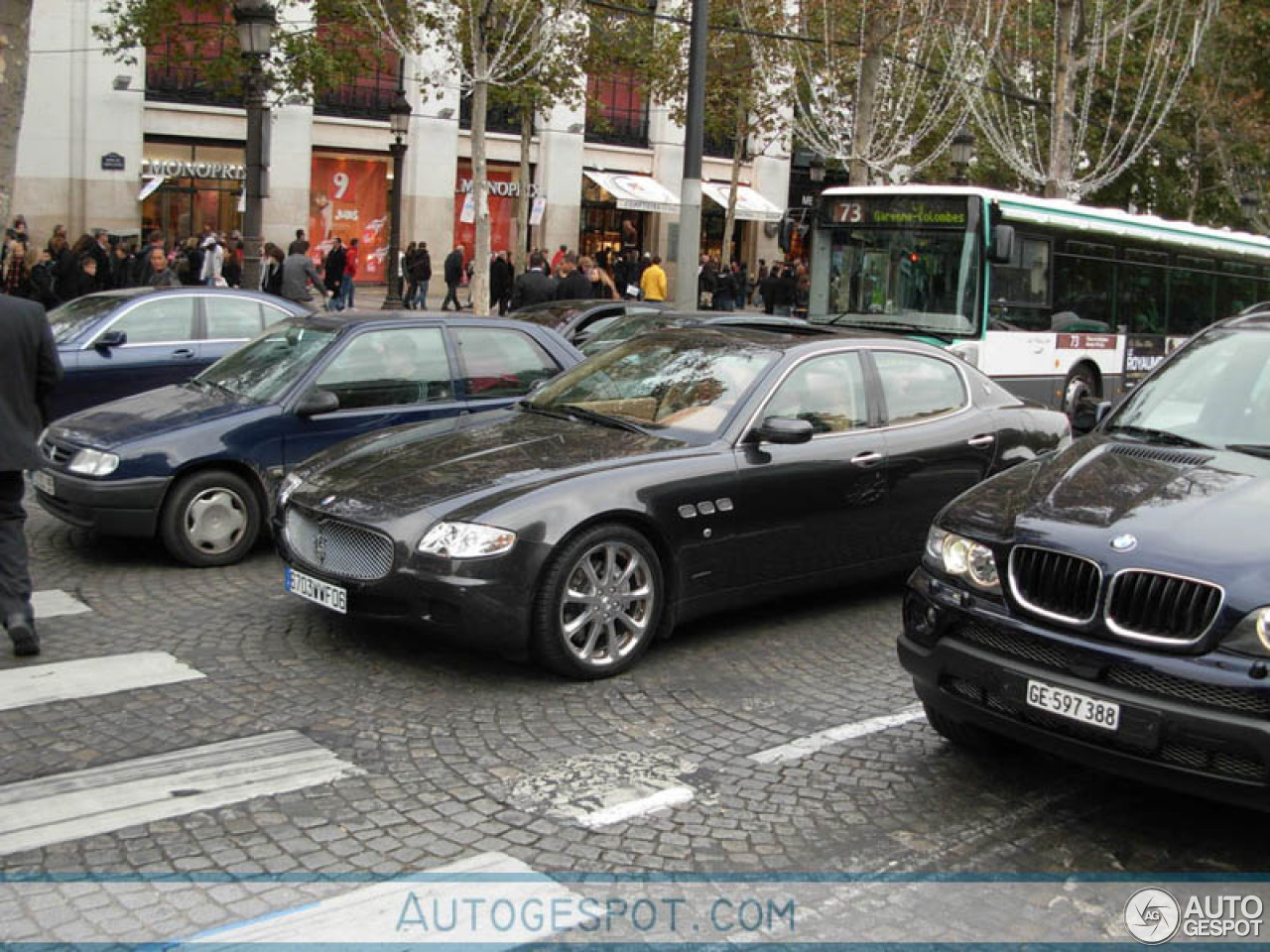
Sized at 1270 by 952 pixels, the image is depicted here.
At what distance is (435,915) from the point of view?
3893 mm

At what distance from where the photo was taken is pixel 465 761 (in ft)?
16.7

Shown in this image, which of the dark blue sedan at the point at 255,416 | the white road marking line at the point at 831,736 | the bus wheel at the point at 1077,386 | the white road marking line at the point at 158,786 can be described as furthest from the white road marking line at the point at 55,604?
the bus wheel at the point at 1077,386

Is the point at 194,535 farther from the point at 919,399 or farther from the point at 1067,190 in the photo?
the point at 1067,190

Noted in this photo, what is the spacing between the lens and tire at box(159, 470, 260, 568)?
801 cm

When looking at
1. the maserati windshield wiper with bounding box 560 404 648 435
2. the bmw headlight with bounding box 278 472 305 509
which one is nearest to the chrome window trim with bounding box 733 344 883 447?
the maserati windshield wiper with bounding box 560 404 648 435

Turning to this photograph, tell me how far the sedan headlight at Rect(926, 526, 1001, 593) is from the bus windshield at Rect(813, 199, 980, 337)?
33.8 feet

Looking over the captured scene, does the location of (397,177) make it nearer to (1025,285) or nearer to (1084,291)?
(1084,291)

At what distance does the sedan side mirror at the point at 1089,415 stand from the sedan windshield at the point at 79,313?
8.50 metres

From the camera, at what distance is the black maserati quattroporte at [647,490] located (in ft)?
19.1

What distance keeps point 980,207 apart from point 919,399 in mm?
7896

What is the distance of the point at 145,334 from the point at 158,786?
7.62 metres

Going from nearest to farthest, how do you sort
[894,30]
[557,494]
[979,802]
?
[979,802]
[557,494]
[894,30]

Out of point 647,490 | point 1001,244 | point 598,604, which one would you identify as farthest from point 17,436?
point 1001,244

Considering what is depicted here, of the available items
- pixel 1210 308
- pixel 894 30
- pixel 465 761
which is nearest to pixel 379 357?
pixel 465 761
